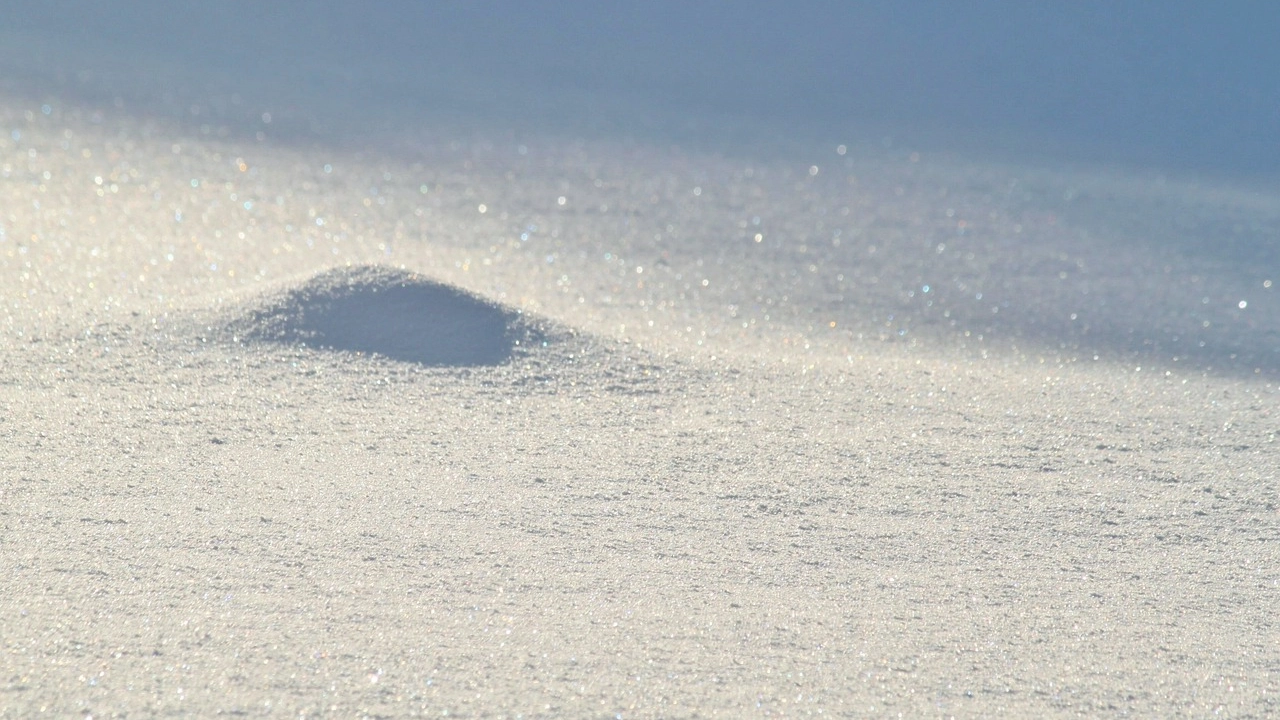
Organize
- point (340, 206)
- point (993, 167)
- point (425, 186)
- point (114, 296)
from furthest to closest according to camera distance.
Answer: point (993, 167), point (425, 186), point (340, 206), point (114, 296)

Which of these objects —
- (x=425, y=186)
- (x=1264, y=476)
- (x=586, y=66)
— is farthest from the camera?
(x=586, y=66)

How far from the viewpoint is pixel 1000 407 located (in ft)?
10.1

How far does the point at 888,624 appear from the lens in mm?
2076

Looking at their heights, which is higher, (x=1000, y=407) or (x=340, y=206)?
(x=340, y=206)

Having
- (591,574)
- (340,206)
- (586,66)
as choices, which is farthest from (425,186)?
(591,574)

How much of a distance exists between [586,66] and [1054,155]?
287 cm

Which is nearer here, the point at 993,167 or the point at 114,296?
the point at 114,296

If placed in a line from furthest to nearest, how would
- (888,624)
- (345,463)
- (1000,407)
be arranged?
(1000,407)
(345,463)
(888,624)

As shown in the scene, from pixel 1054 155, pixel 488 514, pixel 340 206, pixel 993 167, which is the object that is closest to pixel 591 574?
pixel 488 514

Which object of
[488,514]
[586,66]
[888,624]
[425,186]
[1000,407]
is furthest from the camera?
[586,66]

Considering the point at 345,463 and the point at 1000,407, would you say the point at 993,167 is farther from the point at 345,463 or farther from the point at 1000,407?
the point at 345,463

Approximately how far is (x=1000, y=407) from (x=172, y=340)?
7.30ft

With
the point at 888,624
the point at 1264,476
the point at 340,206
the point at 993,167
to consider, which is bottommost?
the point at 888,624

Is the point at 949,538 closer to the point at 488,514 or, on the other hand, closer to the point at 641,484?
the point at 641,484
